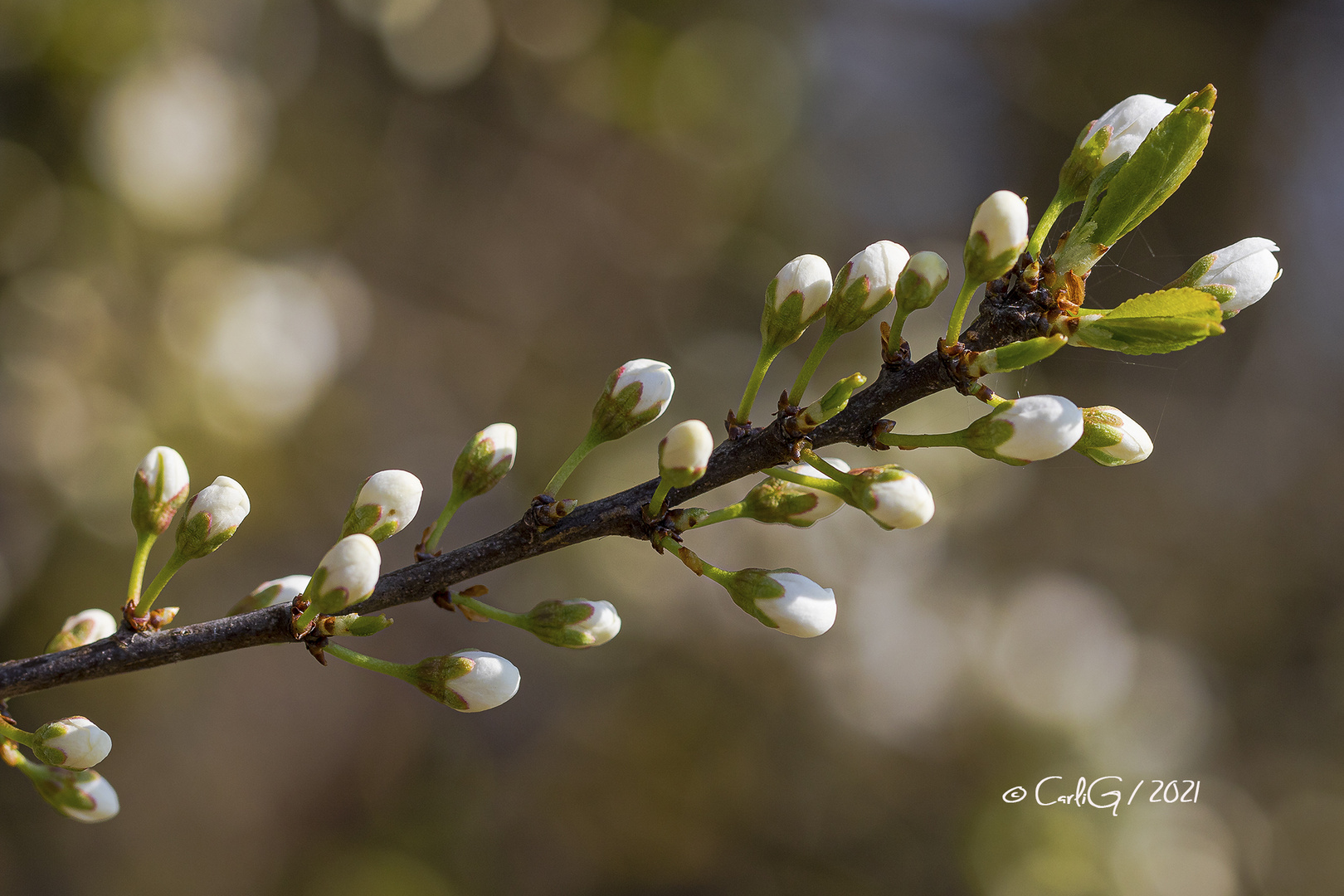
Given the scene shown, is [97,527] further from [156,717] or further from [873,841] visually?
[873,841]

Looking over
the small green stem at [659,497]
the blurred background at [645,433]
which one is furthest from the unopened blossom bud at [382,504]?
the blurred background at [645,433]

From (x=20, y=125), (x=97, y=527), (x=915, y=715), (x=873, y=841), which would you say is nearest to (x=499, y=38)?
(x=20, y=125)

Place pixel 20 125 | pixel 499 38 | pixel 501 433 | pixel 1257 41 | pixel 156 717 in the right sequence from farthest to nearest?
pixel 1257 41
pixel 499 38
pixel 156 717
pixel 20 125
pixel 501 433

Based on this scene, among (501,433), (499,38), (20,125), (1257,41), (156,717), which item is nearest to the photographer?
(501,433)

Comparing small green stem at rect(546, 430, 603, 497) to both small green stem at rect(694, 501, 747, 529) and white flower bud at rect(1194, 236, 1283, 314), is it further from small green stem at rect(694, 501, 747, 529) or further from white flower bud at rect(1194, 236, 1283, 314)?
white flower bud at rect(1194, 236, 1283, 314)

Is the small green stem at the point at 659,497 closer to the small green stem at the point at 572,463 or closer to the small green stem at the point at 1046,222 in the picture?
the small green stem at the point at 572,463

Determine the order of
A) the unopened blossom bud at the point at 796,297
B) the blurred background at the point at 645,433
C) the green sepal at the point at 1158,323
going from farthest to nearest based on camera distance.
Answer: the blurred background at the point at 645,433 < the unopened blossom bud at the point at 796,297 < the green sepal at the point at 1158,323

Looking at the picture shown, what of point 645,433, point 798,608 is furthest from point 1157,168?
point 645,433

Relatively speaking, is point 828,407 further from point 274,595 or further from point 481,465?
point 274,595
